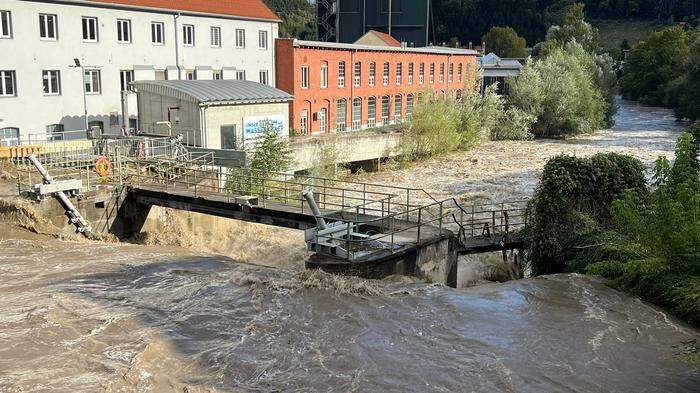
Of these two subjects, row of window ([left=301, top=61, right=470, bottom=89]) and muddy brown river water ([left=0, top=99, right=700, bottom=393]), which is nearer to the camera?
muddy brown river water ([left=0, top=99, right=700, bottom=393])

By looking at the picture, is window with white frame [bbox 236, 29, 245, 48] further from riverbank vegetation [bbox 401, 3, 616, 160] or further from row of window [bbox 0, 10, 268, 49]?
riverbank vegetation [bbox 401, 3, 616, 160]

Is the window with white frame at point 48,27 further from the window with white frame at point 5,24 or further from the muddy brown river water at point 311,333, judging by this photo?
the muddy brown river water at point 311,333

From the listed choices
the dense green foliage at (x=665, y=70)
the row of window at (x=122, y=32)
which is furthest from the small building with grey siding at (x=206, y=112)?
the dense green foliage at (x=665, y=70)

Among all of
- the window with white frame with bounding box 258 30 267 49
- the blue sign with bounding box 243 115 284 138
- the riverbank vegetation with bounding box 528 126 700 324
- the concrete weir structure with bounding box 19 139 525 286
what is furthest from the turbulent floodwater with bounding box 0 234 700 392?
the window with white frame with bounding box 258 30 267 49

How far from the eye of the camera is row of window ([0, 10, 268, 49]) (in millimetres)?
29719

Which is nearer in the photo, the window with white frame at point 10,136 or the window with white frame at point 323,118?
the window with white frame at point 10,136

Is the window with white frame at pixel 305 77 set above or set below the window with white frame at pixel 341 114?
above

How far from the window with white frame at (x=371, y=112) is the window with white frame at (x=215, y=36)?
48.0ft

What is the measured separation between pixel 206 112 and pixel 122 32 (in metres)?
9.24

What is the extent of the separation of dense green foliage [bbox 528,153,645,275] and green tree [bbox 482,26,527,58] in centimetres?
9539

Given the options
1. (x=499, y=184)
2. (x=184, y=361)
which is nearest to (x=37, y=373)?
(x=184, y=361)

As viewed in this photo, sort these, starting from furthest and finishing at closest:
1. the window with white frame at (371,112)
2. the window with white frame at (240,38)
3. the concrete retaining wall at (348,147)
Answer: the window with white frame at (371,112) → the window with white frame at (240,38) → the concrete retaining wall at (348,147)

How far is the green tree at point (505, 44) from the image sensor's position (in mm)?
110438

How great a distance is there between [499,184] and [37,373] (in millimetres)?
29249
